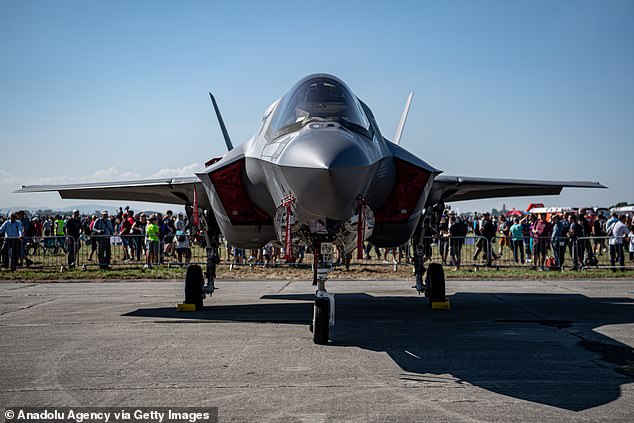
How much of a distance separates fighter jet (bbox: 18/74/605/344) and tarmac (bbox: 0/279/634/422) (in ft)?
3.78

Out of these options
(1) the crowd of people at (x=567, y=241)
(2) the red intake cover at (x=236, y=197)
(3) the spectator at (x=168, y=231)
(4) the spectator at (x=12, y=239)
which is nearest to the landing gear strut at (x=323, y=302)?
(2) the red intake cover at (x=236, y=197)

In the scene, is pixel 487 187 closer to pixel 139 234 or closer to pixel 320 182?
pixel 320 182

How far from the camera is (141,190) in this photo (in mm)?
10992

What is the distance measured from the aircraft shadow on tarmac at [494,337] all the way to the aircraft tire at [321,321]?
0.18 m

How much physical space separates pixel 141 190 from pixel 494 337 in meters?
6.64

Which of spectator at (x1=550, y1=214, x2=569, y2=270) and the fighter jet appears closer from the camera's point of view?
the fighter jet

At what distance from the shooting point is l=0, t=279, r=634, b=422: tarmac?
4.67 metres

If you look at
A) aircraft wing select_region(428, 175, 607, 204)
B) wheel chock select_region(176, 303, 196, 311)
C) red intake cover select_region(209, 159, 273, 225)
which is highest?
aircraft wing select_region(428, 175, 607, 204)

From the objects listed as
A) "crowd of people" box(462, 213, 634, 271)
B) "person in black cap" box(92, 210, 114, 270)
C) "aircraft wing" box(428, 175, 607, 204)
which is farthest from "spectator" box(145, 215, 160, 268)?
"aircraft wing" box(428, 175, 607, 204)

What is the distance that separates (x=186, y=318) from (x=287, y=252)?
3.54 metres

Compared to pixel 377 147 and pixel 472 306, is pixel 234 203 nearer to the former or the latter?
pixel 377 147

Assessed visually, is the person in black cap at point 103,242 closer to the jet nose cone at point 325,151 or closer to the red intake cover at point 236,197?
the red intake cover at point 236,197

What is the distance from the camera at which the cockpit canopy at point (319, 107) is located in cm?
695

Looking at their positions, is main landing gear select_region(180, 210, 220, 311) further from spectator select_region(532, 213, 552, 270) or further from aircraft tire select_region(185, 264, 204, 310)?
spectator select_region(532, 213, 552, 270)
